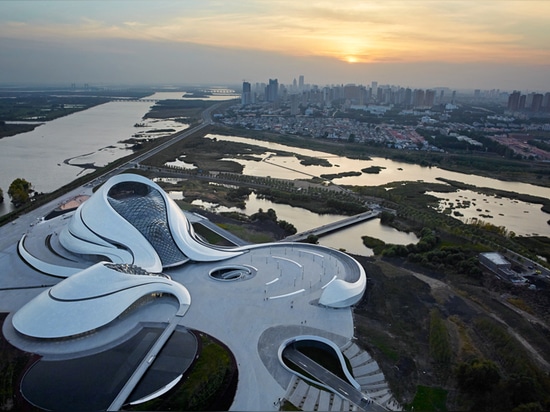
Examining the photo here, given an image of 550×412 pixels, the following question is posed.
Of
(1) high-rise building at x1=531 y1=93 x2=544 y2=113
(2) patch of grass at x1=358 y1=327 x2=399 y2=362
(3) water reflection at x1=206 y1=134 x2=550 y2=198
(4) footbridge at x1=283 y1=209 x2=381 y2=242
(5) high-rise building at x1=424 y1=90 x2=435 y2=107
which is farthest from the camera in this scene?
(5) high-rise building at x1=424 y1=90 x2=435 y2=107

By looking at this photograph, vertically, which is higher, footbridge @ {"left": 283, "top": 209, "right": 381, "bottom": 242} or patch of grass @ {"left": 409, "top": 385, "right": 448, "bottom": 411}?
footbridge @ {"left": 283, "top": 209, "right": 381, "bottom": 242}

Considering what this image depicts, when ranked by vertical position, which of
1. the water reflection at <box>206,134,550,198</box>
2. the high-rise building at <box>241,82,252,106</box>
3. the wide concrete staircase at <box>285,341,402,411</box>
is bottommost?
the wide concrete staircase at <box>285,341,402,411</box>

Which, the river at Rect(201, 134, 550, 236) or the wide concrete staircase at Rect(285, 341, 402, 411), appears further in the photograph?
the river at Rect(201, 134, 550, 236)

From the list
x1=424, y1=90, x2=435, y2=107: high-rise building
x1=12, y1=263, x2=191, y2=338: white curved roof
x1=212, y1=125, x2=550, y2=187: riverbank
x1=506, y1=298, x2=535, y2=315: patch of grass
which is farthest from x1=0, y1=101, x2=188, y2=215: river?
x1=424, y1=90, x2=435, y2=107: high-rise building

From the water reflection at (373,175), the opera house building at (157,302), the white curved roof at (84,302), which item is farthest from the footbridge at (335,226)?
the water reflection at (373,175)

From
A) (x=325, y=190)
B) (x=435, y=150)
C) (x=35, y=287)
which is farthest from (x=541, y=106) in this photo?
(x=35, y=287)

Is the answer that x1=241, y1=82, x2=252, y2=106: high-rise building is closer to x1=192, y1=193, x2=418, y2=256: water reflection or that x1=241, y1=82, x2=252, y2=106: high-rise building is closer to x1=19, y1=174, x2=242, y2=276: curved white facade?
x1=192, y1=193, x2=418, y2=256: water reflection

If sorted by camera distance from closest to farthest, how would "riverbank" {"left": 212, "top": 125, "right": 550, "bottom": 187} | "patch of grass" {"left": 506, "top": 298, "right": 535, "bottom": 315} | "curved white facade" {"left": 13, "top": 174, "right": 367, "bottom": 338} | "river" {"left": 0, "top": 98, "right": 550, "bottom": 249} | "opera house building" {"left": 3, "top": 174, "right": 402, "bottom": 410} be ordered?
"opera house building" {"left": 3, "top": 174, "right": 402, "bottom": 410}, "curved white facade" {"left": 13, "top": 174, "right": 367, "bottom": 338}, "patch of grass" {"left": 506, "top": 298, "right": 535, "bottom": 315}, "river" {"left": 0, "top": 98, "right": 550, "bottom": 249}, "riverbank" {"left": 212, "top": 125, "right": 550, "bottom": 187}

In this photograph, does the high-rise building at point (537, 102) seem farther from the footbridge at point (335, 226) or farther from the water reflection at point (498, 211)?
the footbridge at point (335, 226)
